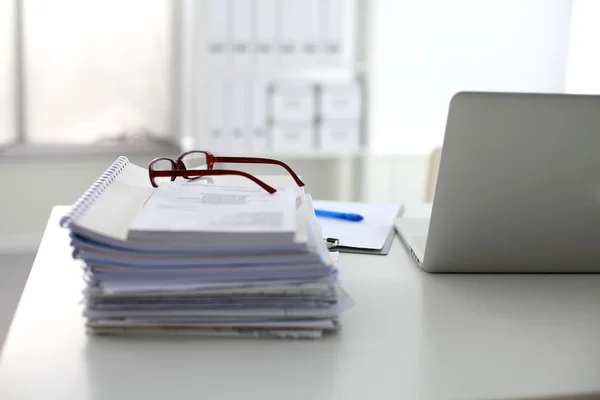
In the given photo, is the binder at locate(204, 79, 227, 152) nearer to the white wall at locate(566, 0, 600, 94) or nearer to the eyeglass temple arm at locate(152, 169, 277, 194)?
the white wall at locate(566, 0, 600, 94)

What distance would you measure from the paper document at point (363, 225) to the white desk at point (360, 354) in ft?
0.75

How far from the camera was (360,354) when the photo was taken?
73 centimetres

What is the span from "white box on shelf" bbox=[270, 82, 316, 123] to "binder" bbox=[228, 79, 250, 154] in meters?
0.11

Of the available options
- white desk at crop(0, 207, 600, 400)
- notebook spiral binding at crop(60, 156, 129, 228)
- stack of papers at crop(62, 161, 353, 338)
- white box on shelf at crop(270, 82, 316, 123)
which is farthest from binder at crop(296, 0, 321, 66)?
stack of papers at crop(62, 161, 353, 338)

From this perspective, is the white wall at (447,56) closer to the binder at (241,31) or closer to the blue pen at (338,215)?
the binder at (241,31)

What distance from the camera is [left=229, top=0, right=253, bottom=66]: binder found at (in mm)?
2707

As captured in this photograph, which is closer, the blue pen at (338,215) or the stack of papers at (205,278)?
the stack of papers at (205,278)

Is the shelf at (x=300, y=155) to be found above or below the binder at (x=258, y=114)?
below

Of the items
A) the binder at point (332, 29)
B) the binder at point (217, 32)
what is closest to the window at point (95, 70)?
the binder at point (217, 32)

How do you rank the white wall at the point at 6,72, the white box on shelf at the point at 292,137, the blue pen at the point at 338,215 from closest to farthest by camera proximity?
the blue pen at the point at 338,215, the white box on shelf at the point at 292,137, the white wall at the point at 6,72

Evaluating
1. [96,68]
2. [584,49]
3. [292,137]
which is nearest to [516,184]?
[292,137]

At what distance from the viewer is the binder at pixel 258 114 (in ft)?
9.07

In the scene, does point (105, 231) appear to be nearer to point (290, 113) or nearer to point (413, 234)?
point (413, 234)

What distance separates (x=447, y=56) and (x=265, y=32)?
84 cm
